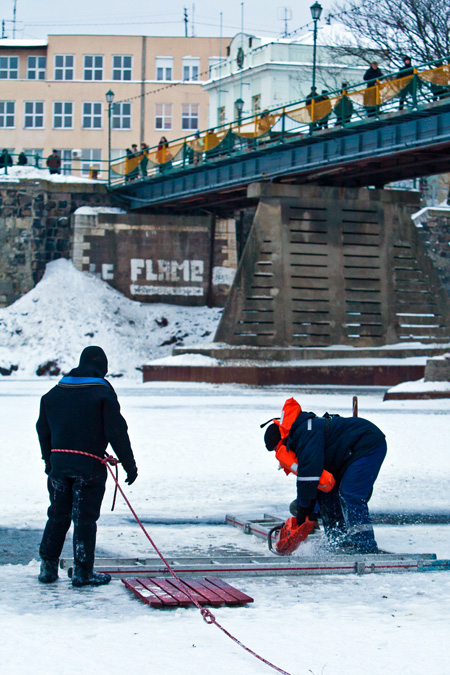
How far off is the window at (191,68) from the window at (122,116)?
458cm

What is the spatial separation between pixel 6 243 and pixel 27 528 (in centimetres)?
3332

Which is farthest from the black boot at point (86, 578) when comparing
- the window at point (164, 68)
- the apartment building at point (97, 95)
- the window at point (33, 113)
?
the window at point (164, 68)

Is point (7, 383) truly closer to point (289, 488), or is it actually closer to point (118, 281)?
point (118, 281)

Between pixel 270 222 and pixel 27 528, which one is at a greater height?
pixel 270 222

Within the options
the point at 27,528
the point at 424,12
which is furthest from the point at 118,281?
the point at 27,528

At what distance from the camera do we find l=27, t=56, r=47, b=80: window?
71.6 meters

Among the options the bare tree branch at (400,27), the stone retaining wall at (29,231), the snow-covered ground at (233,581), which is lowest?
the snow-covered ground at (233,581)

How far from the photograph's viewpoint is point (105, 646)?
5.52 m

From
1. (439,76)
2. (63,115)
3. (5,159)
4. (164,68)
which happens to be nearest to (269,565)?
(439,76)

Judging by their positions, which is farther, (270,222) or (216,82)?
(216,82)

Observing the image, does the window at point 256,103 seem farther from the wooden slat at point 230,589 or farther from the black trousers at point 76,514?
the wooden slat at point 230,589

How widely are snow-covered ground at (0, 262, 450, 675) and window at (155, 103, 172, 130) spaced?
166ft

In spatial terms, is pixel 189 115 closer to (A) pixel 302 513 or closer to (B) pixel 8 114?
(B) pixel 8 114

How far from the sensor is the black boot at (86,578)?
6.95m
